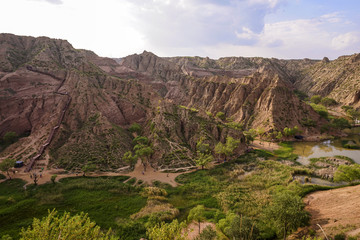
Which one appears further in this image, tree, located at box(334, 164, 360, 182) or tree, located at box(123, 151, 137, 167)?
tree, located at box(123, 151, 137, 167)

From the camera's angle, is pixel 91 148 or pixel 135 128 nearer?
pixel 91 148

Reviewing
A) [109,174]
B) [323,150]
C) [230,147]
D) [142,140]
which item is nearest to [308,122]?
[323,150]

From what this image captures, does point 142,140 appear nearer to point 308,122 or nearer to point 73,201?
point 73,201

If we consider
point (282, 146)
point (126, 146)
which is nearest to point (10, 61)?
point (126, 146)

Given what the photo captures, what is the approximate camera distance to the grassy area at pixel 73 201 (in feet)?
82.9

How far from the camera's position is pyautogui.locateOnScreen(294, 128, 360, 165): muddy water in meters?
51.5

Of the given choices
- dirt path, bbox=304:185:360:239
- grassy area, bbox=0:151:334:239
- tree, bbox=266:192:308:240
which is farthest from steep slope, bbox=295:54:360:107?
tree, bbox=266:192:308:240

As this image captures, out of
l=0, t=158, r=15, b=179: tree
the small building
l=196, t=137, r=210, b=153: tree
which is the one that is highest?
l=196, t=137, r=210, b=153: tree

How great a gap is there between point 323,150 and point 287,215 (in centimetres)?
5172

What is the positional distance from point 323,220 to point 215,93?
96.3m

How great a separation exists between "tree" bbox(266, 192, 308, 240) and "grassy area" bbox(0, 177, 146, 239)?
1820 centimetres

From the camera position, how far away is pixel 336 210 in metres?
23.9

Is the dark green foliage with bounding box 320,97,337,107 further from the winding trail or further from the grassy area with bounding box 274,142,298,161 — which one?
the winding trail

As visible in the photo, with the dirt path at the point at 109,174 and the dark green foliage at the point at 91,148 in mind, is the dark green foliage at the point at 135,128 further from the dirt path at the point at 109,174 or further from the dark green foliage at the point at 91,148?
the dirt path at the point at 109,174
